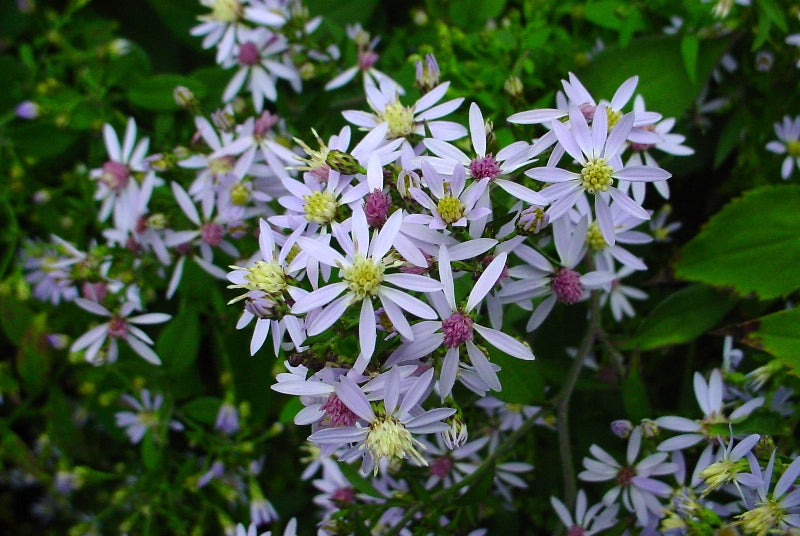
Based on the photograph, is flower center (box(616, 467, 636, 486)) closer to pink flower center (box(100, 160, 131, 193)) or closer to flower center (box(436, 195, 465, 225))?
flower center (box(436, 195, 465, 225))

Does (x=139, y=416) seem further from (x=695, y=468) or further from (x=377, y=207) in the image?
(x=695, y=468)

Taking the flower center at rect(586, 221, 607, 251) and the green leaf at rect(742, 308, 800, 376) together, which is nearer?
the green leaf at rect(742, 308, 800, 376)

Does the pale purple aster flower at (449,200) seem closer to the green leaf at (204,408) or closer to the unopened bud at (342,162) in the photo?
the unopened bud at (342,162)

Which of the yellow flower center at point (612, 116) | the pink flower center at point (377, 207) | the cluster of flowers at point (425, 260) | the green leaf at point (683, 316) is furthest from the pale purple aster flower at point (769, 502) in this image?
the pink flower center at point (377, 207)

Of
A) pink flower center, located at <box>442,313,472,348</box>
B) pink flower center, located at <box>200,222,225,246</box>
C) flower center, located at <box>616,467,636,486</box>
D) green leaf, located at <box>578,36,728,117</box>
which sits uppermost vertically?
green leaf, located at <box>578,36,728,117</box>

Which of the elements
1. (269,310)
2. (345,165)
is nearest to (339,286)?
(269,310)

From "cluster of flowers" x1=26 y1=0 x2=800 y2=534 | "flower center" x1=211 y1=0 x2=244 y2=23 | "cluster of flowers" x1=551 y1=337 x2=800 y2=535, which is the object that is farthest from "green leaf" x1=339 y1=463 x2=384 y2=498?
"flower center" x1=211 y1=0 x2=244 y2=23

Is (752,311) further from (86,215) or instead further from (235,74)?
(86,215)
